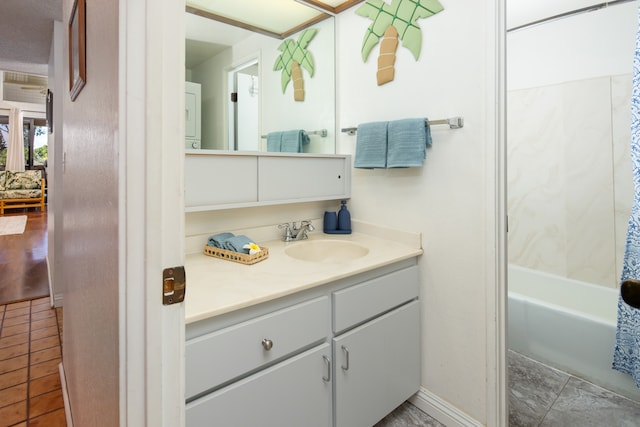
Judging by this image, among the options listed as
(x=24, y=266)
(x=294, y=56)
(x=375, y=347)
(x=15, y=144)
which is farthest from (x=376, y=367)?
(x=15, y=144)

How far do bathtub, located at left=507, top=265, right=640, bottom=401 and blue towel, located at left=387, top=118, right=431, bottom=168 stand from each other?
1.24 meters

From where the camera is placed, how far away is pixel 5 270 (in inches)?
147

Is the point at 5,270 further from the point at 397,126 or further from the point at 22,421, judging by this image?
the point at 397,126

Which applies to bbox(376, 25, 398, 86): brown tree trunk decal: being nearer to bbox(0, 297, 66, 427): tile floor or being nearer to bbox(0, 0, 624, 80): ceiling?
bbox(0, 0, 624, 80): ceiling

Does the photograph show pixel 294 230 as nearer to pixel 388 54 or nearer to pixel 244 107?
pixel 244 107

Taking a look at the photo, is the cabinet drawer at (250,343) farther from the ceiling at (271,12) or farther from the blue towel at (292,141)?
the ceiling at (271,12)

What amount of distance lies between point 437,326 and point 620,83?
1.89 metres

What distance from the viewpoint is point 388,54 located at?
181 cm

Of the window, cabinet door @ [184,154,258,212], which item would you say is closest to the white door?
cabinet door @ [184,154,258,212]

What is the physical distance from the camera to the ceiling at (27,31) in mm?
2402

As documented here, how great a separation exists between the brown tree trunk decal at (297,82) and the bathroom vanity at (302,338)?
36.8 inches

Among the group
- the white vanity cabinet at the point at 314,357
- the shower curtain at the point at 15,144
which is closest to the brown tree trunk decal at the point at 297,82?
the white vanity cabinet at the point at 314,357

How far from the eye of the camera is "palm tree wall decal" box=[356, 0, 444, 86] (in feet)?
5.52

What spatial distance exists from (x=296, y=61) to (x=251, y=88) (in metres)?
0.37
